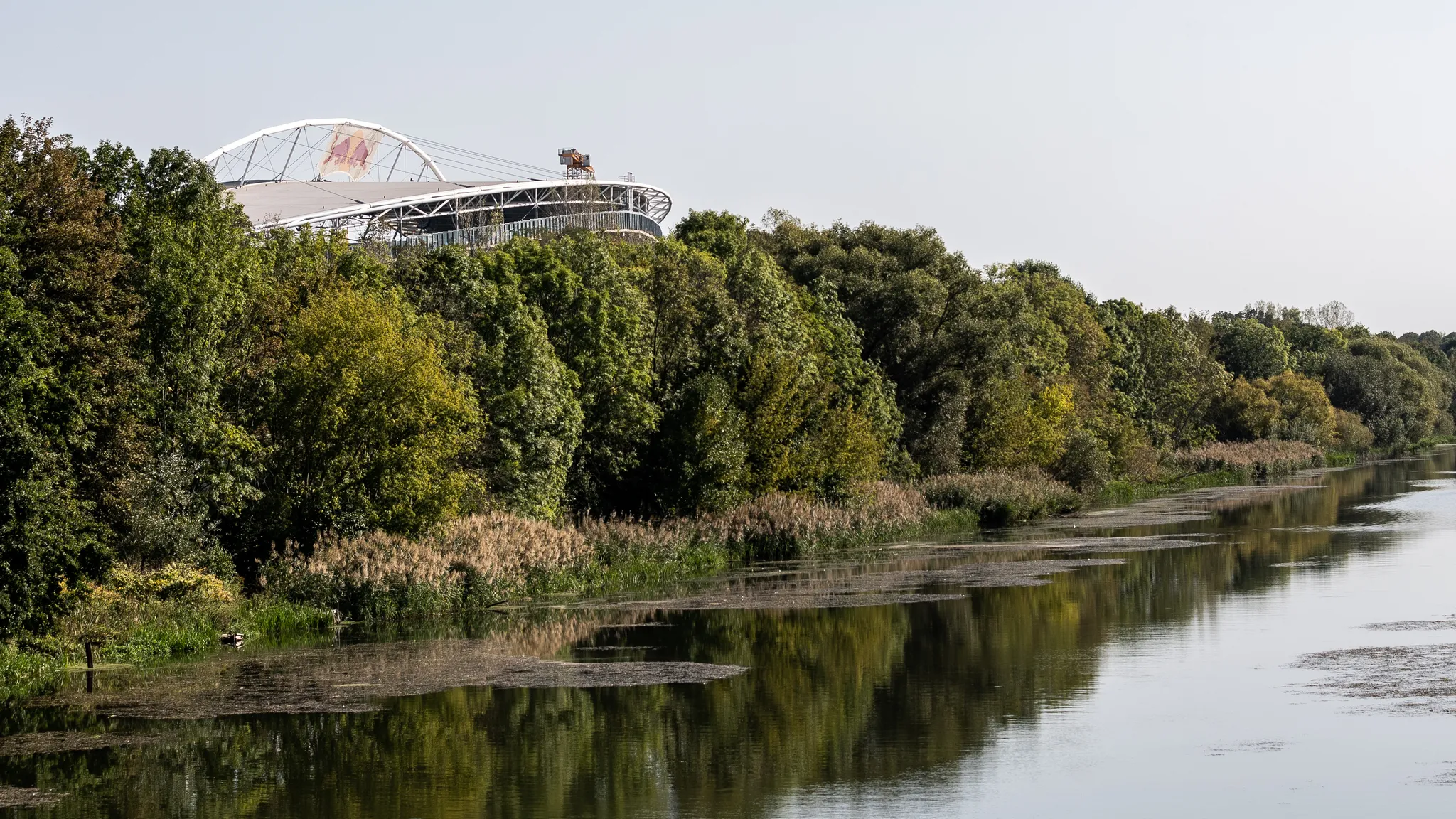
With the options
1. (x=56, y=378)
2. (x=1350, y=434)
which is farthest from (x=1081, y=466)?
(x=1350, y=434)

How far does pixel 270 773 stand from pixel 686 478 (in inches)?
1173

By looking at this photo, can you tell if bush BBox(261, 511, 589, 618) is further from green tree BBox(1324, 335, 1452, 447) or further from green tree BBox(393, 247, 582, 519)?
green tree BBox(1324, 335, 1452, 447)

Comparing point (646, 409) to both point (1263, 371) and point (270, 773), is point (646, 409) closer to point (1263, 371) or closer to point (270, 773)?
point (270, 773)

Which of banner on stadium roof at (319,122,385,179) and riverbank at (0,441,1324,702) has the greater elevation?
banner on stadium roof at (319,122,385,179)

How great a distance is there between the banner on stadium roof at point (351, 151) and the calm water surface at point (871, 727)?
10185cm

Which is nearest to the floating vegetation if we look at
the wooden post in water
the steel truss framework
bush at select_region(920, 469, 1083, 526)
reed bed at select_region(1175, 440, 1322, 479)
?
the wooden post in water

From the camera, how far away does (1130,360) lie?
104 meters

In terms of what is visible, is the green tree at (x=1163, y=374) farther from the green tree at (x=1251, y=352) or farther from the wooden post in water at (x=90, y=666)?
the wooden post in water at (x=90, y=666)

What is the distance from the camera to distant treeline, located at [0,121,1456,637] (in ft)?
97.1

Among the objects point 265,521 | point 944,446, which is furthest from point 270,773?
point 944,446

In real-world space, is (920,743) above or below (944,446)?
below

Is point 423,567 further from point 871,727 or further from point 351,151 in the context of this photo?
point 351,151

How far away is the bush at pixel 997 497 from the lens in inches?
2512

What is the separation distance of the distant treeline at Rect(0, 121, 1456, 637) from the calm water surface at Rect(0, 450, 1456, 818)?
505 centimetres
